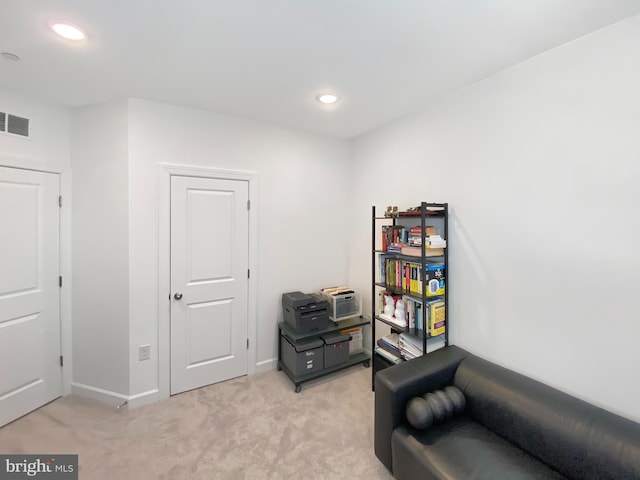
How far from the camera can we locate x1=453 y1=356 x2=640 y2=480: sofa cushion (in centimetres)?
122

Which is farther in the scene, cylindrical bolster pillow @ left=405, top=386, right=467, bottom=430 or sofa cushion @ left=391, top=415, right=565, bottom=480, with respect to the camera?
cylindrical bolster pillow @ left=405, top=386, right=467, bottom=430

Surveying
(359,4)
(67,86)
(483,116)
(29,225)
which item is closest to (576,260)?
(483,116)

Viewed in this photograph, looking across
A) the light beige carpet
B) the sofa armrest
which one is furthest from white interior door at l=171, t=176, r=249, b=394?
the sofa armrest

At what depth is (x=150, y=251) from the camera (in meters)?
2.38

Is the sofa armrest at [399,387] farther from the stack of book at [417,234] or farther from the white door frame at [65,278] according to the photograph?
the white door frame at [65,278]

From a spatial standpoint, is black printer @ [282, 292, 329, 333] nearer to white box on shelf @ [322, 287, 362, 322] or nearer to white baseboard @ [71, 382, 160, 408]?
white box on shelf @ [322, 287, 362, 322]

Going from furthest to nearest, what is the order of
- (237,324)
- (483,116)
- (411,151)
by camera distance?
(237,324) → (411,151) → (483,116)

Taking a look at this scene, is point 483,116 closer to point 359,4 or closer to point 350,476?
point 359,4

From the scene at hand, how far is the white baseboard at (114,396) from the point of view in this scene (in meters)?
2.33

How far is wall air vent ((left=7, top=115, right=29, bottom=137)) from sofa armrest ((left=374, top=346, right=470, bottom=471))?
10.6ft

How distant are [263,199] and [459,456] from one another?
246 cm

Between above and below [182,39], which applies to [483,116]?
below

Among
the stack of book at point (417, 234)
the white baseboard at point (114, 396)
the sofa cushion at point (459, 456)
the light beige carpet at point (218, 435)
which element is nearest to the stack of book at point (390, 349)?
the light beige carpet at point (218, 435)

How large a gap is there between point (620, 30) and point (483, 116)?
0.71 meters
